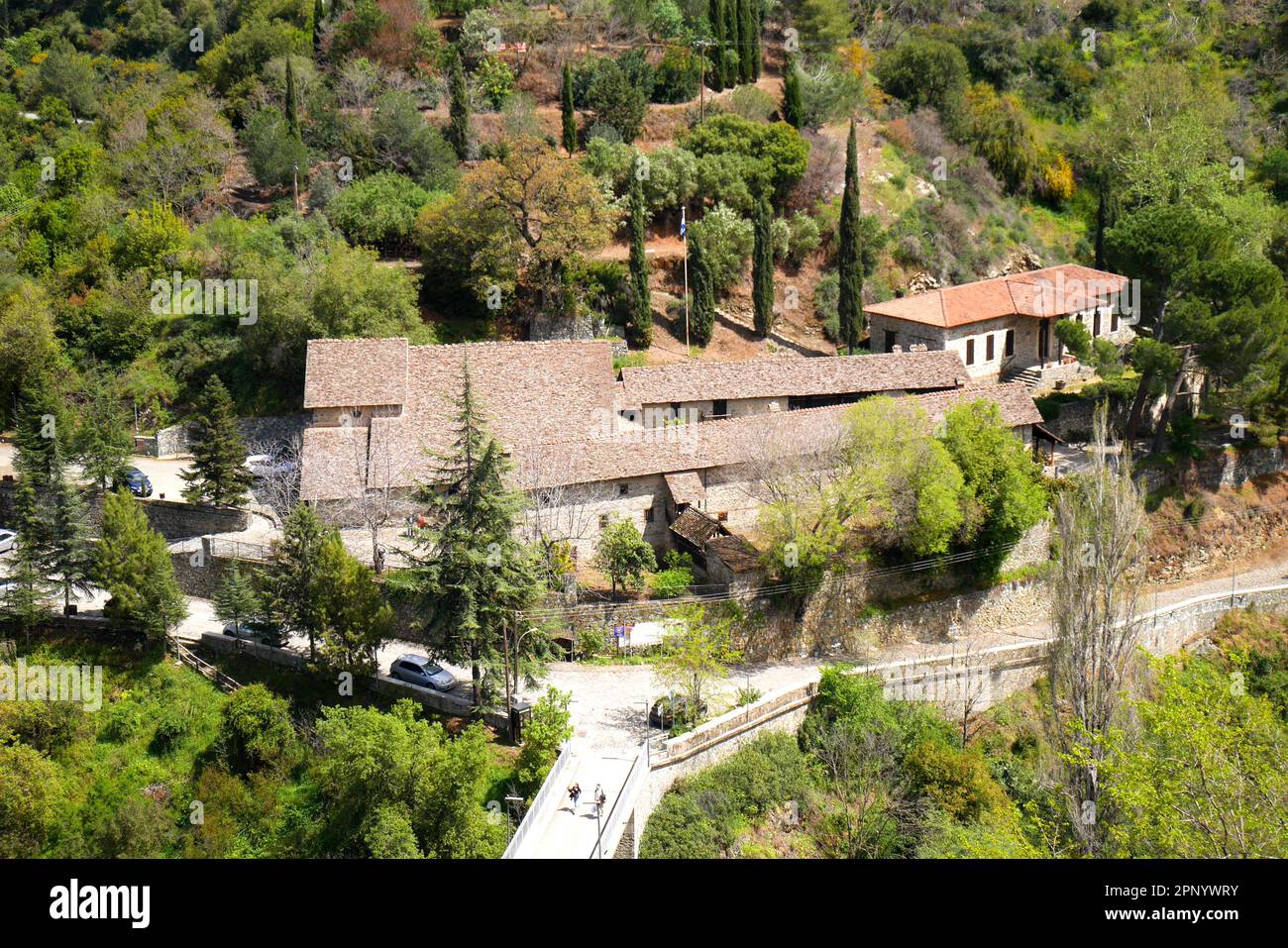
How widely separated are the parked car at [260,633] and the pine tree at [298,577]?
0.41 m

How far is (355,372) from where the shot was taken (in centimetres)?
4225

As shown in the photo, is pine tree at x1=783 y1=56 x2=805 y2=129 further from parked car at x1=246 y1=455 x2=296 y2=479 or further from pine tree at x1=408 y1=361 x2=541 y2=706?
pine tree at x1=408 y1=361 x2=541 y2=706

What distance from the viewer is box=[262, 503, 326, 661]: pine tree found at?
3528 centimetres

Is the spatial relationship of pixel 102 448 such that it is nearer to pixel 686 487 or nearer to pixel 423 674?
pixel 423 674

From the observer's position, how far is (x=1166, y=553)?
46.2 m

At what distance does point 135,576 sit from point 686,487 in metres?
16.5

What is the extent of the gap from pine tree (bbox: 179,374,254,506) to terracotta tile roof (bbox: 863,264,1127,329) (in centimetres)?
2671

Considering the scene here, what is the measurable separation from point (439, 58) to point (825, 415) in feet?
117

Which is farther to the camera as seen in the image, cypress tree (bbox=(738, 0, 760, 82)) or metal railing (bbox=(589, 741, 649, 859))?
cypress tree (bbox=(738, 0, 760, 82))

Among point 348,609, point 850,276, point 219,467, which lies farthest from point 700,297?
point 348,609

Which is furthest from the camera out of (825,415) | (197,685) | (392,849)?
(825,415)

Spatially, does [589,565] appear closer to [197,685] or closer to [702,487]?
[702,487]

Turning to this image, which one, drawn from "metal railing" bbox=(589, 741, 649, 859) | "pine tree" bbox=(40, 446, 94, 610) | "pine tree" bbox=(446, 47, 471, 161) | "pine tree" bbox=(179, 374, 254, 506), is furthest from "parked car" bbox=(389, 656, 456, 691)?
"pine tree" bbox=(446, 47, 471, 161)
